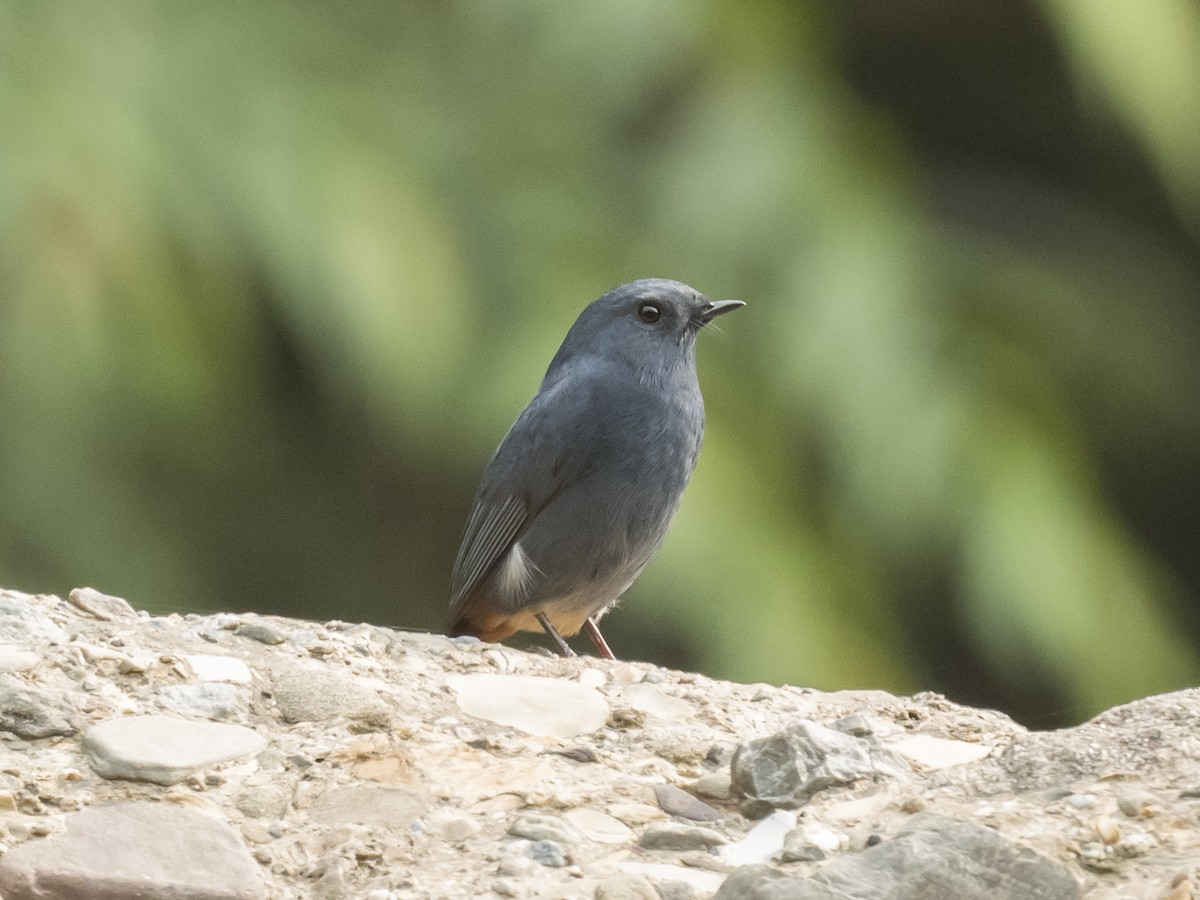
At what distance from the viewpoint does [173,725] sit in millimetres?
2008

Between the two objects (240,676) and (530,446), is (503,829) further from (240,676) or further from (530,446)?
(530,446)

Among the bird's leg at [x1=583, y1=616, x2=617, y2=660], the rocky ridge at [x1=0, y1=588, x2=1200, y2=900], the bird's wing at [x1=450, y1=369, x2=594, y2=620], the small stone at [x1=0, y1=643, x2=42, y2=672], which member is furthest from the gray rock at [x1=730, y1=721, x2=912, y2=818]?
the bird's leg at [x1=583, y1=616, x2=617, y2=660]

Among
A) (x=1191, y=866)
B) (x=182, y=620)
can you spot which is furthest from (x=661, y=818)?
(x=182, y=620)

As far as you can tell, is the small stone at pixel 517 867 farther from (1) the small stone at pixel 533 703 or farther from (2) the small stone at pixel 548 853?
(1) the small stone at pixel 533 703

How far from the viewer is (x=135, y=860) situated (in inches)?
65.0

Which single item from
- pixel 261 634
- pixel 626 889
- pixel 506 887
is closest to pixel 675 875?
pixel 626 889

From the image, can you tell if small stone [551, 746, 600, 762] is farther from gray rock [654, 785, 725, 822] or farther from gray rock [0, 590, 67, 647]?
gray rock [0, 590, 67, 647]

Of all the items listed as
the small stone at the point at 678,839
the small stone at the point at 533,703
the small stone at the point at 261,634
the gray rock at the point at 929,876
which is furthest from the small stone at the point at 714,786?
the small stone at the point at 261,634

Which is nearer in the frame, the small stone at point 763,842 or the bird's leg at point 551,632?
the small stone at point 763,842

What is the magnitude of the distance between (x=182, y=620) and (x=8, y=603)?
0.28 m

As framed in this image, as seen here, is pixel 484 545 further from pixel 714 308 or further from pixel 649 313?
pixel 714 308

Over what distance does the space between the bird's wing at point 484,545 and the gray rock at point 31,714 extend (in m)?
1.73

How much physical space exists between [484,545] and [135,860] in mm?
2109

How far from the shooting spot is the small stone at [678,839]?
5.93ft
